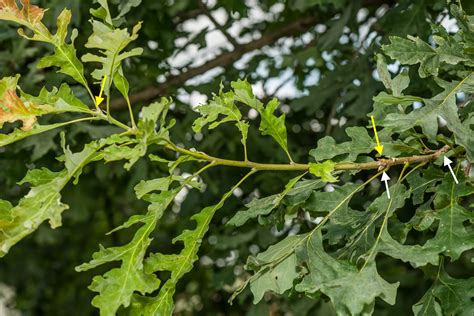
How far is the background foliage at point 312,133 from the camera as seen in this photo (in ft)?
3.58

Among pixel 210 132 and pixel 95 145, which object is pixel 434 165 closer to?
pixel 95 145

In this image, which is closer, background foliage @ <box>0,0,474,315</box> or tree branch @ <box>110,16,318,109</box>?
background foliage @ <box>0,0,474,315</box>

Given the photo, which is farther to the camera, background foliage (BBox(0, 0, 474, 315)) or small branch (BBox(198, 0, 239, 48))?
small branch (BBox(198, 0, 239, 48))

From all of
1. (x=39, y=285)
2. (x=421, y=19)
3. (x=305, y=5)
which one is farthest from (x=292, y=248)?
(x=39, y=285)

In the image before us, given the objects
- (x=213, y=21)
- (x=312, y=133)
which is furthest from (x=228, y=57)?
(x=312, y=133)

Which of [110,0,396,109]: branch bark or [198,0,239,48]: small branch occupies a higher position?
[198,0,239,48]: small branch

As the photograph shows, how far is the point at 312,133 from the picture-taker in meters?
2.48

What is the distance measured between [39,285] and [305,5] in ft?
9.01

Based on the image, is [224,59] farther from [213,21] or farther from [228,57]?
[213,21]

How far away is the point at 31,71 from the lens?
6.37ft

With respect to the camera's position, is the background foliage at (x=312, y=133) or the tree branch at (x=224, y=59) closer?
the background foliage at (x=312, y=133)

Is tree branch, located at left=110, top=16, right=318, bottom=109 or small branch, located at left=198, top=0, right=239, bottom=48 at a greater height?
small branch, located at left=198, top=0, right=239, bottom=48

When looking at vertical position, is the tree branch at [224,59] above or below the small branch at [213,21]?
below

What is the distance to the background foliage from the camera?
1.09 metres
